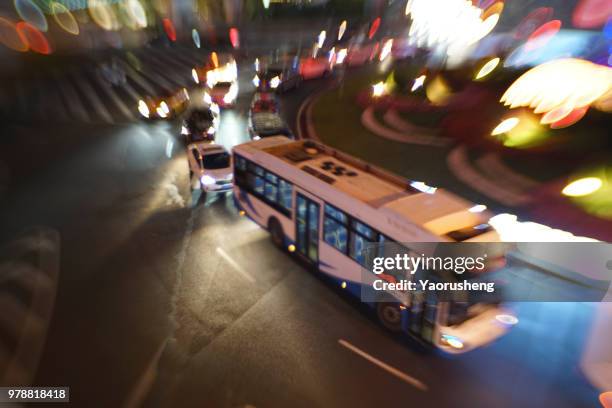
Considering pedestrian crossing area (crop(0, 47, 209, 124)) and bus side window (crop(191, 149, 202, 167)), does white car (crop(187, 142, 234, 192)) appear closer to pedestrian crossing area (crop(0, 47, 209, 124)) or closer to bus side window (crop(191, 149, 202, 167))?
bus side window (crop(191, 149, 202, 167))

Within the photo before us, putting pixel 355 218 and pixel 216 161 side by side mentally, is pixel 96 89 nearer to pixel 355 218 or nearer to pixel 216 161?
pixel 216 161

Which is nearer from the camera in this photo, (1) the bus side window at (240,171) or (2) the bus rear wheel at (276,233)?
(2) the bus rear wheel at (276,233)

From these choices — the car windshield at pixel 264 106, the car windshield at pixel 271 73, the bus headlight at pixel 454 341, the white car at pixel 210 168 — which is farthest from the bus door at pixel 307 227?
the car windshield at pixel 271 73

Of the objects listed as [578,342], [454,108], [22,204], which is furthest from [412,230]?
[454,108]

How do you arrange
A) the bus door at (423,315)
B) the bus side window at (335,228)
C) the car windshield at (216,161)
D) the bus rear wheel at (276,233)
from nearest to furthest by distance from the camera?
the bus door at (423,315)
the bus side window at (335,228)
the bus rear wheel at (276,233)
the car windshield at (216,161)

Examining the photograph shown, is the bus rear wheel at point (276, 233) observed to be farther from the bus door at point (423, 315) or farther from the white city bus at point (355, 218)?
the bus door at point (423, 315)
